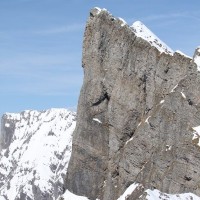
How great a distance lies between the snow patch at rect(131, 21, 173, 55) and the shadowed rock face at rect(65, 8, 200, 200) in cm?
112

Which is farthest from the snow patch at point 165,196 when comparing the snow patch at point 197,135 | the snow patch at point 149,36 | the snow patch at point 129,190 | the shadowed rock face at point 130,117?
the snow patch at point 149,36

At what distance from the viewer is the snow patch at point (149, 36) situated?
351 feet

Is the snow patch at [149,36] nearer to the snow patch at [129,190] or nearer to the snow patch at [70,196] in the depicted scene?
the snow patch at [129,190]

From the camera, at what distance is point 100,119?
117375mm

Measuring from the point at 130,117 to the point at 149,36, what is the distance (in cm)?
1501

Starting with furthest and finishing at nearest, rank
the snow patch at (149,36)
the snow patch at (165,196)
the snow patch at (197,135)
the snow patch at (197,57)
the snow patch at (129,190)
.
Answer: the snow patch at (149,36), the snow patch at (129,190), the snow patch at (197,57), the snow patch at (197,135), the snow patch at (165,196)

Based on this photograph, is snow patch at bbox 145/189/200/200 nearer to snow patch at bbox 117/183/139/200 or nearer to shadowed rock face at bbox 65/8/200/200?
shadowed rock face at bbox 65/8/200/200

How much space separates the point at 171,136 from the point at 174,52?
48.5ft

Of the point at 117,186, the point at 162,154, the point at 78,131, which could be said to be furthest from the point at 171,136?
the point at 78,131

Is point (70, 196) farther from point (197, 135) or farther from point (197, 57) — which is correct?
point (197, 57)

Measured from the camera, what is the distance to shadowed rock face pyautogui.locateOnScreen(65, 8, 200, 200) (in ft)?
308

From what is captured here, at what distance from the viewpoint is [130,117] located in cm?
11025

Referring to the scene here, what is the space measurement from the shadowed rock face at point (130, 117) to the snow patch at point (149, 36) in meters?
1.12

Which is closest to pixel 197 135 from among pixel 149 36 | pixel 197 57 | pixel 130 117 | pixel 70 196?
pixel 197 57
